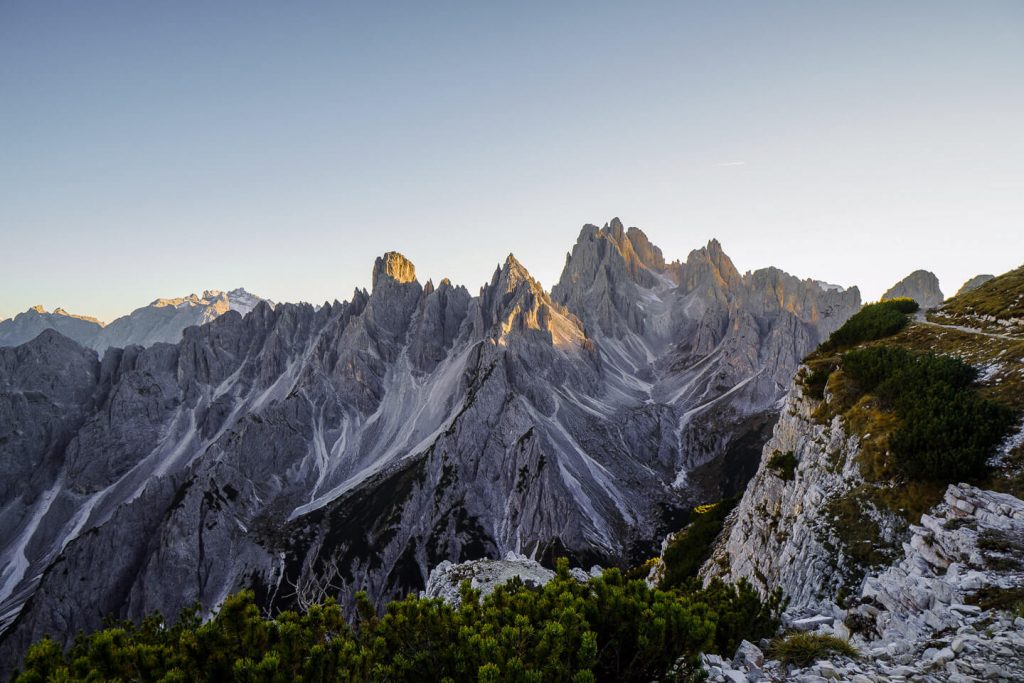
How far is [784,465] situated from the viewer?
31328mm

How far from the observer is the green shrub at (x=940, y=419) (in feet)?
59.0

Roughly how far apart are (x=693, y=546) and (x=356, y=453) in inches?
5053

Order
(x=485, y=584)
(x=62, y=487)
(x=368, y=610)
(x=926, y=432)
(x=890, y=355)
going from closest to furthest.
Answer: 1. (x=368, y=610)
2. (x=926, y=432)
3. (x=890, y=355)
4. (x=485, y=584)
5. (x=62, y=487)

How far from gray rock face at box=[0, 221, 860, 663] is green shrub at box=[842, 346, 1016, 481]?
267 feet

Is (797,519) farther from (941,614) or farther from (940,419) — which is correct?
(941,614)

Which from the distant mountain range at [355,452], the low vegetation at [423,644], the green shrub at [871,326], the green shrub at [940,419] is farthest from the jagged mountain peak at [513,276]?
the low vegetation at [423,644]

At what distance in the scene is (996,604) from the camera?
11.5 meters

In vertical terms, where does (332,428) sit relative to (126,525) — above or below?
above

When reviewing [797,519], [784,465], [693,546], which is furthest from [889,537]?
[693,546]

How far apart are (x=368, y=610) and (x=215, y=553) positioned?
129m

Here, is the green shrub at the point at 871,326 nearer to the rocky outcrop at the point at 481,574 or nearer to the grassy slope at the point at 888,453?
the grassy slope at the point at 888,453

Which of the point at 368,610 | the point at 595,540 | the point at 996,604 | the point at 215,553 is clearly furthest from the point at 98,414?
the point at 996,604

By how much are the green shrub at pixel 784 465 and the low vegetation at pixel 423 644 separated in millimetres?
23995

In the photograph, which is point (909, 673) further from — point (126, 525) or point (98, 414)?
point (98, 414)
